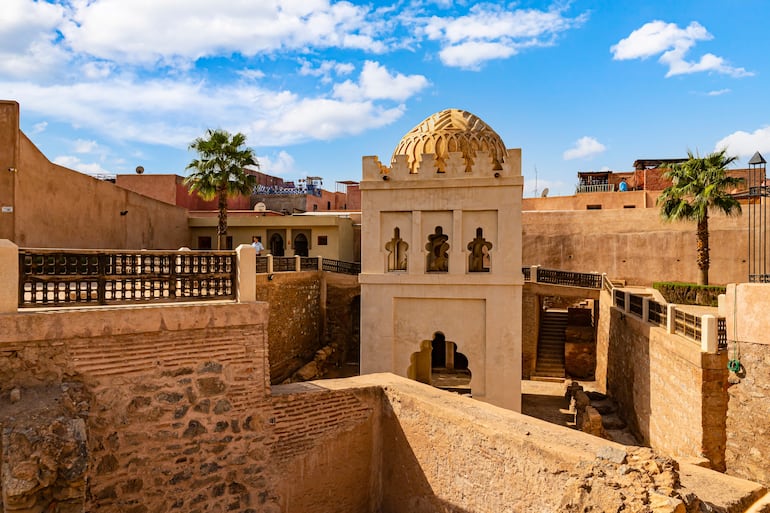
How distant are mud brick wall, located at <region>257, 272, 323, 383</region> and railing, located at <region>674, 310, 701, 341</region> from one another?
11.6 metres

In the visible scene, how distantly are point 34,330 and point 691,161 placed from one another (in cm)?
2210

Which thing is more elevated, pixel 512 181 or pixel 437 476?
pixel 512 181

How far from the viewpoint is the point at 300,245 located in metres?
26.5

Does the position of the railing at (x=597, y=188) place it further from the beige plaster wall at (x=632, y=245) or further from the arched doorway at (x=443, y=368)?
the arched doorway at (x=443, y=368)

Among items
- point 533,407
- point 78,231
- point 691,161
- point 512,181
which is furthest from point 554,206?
point 78,231

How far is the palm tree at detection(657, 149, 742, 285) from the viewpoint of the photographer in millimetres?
19109

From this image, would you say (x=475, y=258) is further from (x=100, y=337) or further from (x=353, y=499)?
(x=100, y=337)

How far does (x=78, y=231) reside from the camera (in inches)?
665

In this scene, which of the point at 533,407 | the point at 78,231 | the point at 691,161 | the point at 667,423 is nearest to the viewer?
the point at 667,423

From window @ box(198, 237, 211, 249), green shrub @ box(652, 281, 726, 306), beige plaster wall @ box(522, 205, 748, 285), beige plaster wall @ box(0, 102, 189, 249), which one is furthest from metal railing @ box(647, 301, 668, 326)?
window @ box(198, 237, 211, 249)

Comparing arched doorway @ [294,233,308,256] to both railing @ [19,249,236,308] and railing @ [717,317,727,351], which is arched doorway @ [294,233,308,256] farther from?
railing @ [717,317,727,351]

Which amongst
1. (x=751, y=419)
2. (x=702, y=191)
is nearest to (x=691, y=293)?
(x=702, y=191)

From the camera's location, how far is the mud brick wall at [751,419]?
1041 cm

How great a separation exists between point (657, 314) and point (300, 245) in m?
17.9
